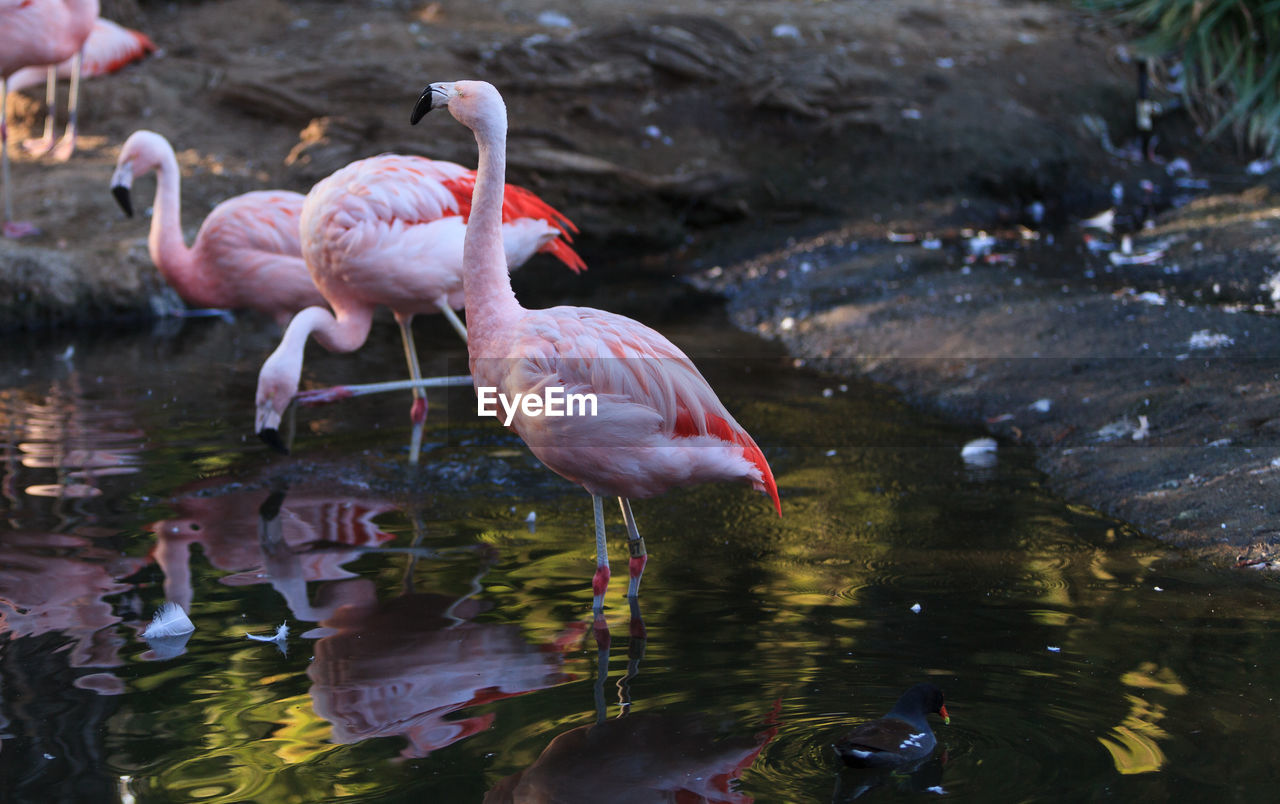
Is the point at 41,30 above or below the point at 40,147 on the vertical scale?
above

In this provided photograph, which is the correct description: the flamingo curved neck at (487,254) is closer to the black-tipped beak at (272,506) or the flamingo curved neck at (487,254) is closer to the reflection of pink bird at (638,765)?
the reflection of pink bird at (638,765)

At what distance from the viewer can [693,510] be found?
194 inches

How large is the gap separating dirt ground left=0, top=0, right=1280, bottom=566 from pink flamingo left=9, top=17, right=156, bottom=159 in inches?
7.3

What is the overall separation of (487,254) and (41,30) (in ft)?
18.6

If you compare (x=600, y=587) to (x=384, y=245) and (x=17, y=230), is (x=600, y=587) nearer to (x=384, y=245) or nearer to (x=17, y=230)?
(x=384, y=245)

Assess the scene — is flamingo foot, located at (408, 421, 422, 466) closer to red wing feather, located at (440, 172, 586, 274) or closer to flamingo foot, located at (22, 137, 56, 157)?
red wing feather, located at (440, 172, 586, 274)

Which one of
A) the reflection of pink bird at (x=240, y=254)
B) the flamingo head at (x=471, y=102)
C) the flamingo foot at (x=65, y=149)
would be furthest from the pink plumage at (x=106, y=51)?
the flamingo head at (x=471, y=102)

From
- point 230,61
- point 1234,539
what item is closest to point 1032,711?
point 1234,539

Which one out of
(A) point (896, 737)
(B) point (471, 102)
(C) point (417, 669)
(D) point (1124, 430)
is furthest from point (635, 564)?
(D) point (1124, 430)

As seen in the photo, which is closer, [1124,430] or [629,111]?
[1124,430]

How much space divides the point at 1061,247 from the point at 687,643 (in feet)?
21.6

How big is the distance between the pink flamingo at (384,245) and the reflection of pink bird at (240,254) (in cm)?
83

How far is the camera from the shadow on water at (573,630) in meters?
2.84

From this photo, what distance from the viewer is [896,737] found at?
2715 mm
